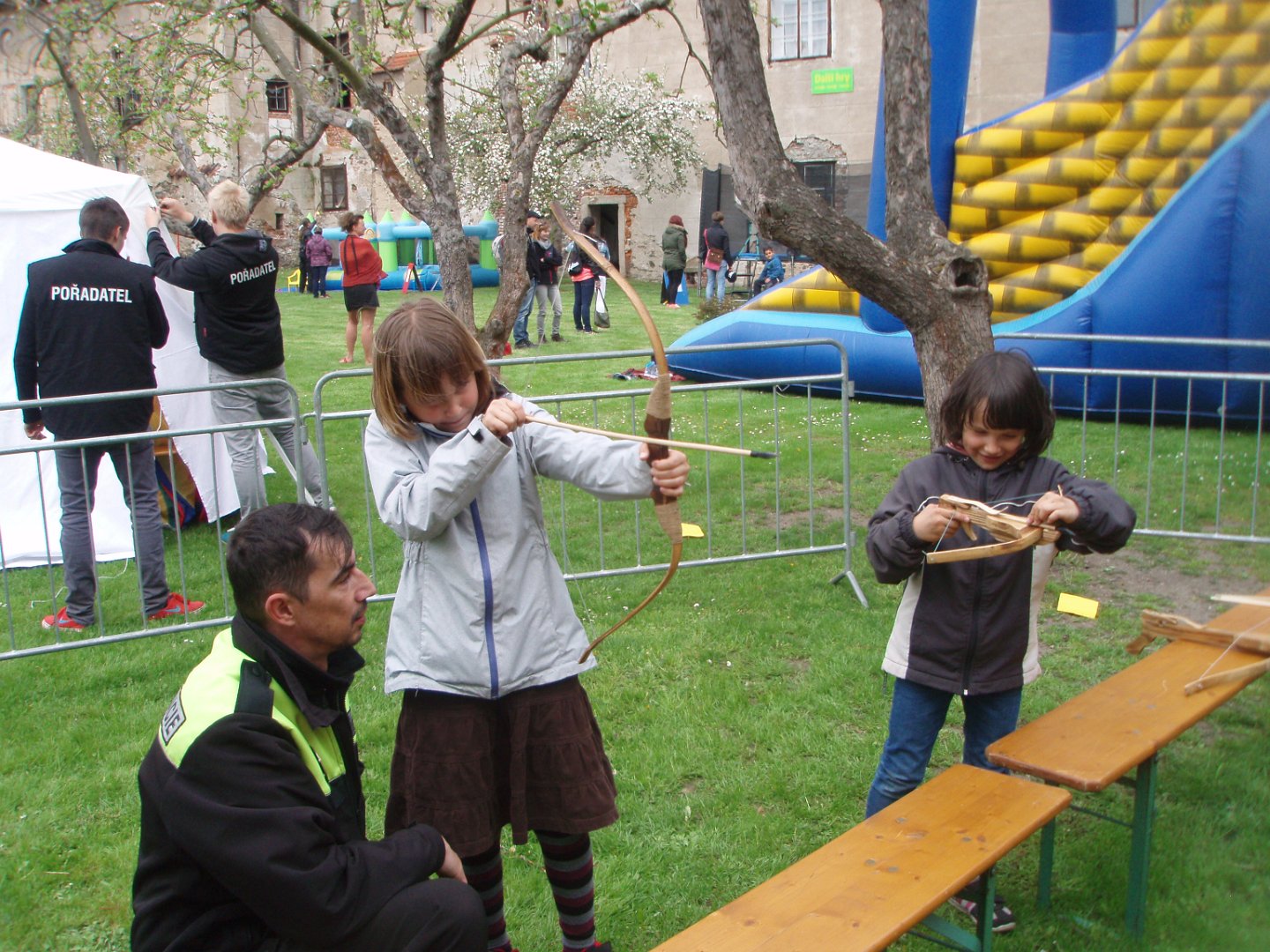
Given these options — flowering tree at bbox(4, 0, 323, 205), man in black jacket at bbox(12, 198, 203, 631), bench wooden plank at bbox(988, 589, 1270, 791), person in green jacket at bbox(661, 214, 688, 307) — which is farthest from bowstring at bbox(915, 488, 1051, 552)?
person in green jacket at bbox(661, 214, 688, 307)

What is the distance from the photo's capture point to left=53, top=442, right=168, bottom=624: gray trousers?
5102 millimetres

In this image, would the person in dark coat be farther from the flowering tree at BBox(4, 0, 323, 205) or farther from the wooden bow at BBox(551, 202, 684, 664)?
the wooden bow at BBox(551, 202, 684, 664)

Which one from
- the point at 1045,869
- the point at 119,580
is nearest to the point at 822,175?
Answer: the point at 119,580

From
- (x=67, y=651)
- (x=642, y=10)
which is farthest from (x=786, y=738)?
(x=642, y=10)

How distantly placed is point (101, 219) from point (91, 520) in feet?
4.97

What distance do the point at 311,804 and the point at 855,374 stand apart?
28.4 feet

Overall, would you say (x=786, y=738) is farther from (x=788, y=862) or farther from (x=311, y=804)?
(x=311, y=804)

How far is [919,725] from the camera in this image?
113 inches

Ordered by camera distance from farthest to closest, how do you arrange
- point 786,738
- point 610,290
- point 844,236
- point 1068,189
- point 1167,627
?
point 610,290, point 1068,189, point 844,236, point 786,738, point 1167,627

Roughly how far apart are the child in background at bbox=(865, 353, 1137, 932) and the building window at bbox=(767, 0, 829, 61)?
2366cm

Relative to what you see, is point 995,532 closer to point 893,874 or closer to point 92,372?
point 893,874

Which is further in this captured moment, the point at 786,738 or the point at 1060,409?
the point at 1060,409

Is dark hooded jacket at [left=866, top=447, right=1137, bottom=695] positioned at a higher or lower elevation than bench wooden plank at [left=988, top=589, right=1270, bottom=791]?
higher

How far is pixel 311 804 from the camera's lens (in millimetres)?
1919
